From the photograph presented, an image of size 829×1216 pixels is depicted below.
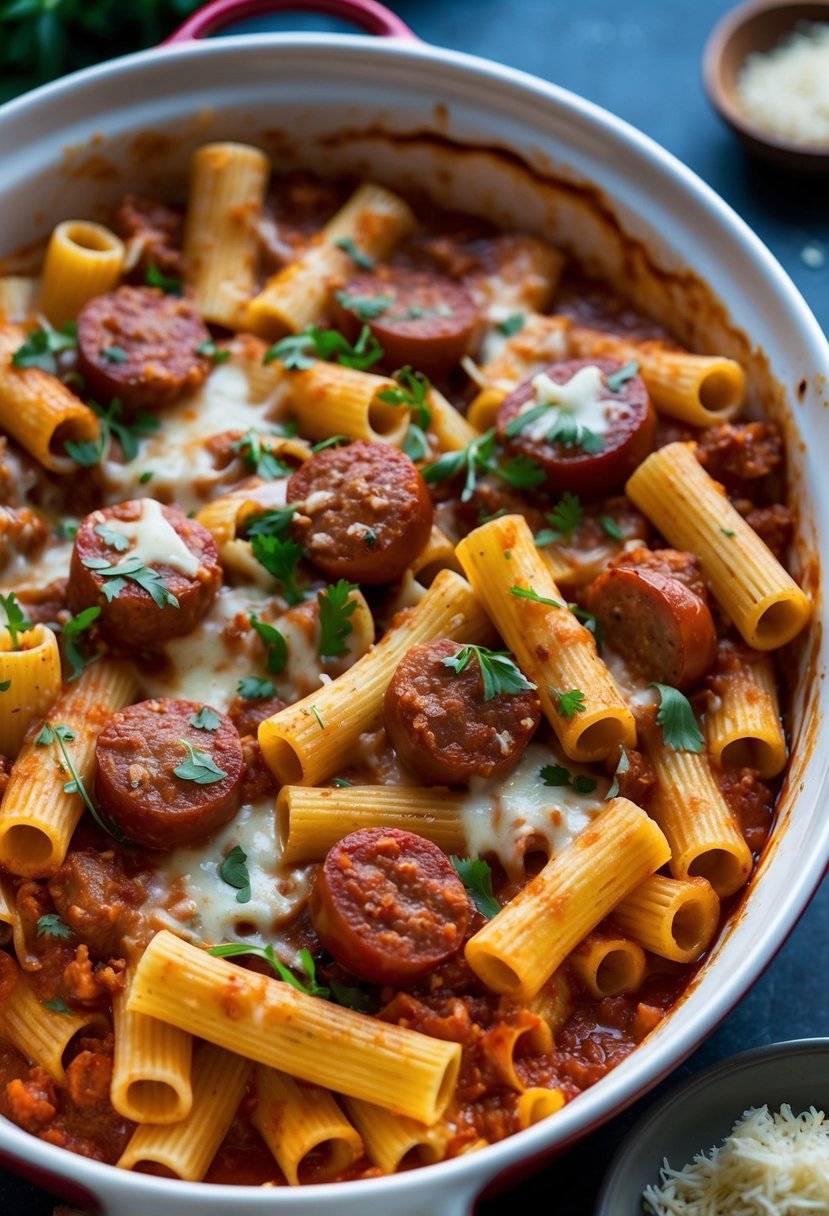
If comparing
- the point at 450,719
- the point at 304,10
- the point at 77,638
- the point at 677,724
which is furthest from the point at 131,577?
the point at 304,10

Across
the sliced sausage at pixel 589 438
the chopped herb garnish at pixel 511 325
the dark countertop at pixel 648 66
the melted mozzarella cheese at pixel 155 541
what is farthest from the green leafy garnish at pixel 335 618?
the dark countertop at pixel 648 66

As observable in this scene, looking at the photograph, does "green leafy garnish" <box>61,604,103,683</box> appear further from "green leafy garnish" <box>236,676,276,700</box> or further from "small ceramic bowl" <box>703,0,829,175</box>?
"small ceramic bowl" <box>703,0,829,175</box>

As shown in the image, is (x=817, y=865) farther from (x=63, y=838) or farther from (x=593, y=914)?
(x=63, y=838)

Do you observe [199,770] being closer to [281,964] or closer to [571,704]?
[281,964]

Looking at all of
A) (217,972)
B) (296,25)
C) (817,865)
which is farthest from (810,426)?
(296,25)

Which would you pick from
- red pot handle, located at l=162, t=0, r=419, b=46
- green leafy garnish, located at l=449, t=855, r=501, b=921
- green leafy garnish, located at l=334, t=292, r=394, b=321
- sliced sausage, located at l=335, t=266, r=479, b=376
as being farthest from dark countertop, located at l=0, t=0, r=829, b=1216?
green leafy garnish, located at l=449, t=855, r=501, b=921

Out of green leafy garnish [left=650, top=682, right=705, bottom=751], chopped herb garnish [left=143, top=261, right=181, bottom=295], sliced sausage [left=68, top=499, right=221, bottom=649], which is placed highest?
green leafy garnish [left=650, top=682, right=705, bottom=751]

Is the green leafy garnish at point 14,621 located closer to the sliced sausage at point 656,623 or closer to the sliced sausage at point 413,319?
the sliced sausage at point 413,319

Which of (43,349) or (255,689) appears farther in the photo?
(43,349)
